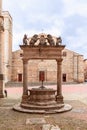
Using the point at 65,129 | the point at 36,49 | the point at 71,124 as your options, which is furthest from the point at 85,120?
the point at 36,49

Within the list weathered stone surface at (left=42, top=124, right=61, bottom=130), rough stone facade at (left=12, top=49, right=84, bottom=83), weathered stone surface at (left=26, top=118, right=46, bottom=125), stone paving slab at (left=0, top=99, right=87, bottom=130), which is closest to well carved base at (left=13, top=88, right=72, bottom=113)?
stone paving slab at (left=0, top=99, right=87, bottom=130)

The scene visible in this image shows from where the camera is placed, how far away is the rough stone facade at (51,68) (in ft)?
136

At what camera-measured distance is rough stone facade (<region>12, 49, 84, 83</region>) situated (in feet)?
136

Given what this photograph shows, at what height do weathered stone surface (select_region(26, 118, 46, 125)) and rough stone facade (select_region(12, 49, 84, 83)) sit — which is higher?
rough stone facade (select_region(12, 49, 84, 83))

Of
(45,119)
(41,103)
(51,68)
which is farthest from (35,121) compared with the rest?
(51,68)

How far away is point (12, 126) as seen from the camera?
855 centimetres

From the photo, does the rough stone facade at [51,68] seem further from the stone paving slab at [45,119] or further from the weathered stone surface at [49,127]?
the weathered stone surface at [49,127]

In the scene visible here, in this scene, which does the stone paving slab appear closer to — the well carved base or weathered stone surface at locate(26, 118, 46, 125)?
weathered stone surface at locate(26, 118, 46, 125)

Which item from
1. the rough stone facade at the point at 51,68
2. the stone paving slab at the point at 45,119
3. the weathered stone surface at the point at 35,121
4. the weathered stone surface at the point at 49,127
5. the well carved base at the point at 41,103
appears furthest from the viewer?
the rough stone facade at the point at 51,68

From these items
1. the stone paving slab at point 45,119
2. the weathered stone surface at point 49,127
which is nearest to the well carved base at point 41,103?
the stone paving slab at point 45,119

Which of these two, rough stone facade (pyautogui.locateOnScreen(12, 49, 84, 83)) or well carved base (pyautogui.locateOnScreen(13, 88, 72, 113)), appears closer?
well carved base (pyautogui.locateOnScreen(13, 88, 72, 113))

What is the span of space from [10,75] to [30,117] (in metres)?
30.9

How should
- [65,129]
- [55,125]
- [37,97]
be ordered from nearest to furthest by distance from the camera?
[65,129] → [55,125] → [37,97]

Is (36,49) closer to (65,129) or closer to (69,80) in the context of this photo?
(65,129)
